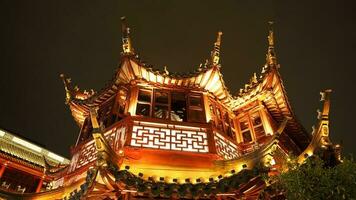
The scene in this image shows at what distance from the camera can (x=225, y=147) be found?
902 cm

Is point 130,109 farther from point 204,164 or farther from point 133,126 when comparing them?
point 204,164

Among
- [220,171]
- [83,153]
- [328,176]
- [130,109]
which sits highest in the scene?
[130,109]

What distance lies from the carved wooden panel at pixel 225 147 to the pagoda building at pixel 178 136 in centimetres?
3

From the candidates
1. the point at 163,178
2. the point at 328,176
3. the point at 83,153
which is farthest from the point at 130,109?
the point at 328,176

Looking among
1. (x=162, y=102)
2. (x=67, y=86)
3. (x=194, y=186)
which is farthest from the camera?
(x=67, y=86)

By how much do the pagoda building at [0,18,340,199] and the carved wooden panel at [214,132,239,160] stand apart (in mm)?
27

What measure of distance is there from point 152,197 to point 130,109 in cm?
255

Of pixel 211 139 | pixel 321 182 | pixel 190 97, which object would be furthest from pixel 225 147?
pixel 321 182

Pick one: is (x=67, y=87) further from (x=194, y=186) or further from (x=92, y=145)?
(x=194, y=186)

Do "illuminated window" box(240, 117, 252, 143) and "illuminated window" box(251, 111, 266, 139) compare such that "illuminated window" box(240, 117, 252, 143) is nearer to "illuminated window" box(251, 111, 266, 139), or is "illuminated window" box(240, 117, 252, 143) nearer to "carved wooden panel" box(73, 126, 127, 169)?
"illuminated window" box(251, 111, 266, 139)

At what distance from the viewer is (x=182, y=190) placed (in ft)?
23.4

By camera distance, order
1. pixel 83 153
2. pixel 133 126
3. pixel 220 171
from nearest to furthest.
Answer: pixel 220 171, pixel 133 126, pixel 83 153

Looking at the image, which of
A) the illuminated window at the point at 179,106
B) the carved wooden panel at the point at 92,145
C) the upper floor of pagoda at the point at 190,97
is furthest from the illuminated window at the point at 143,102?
the carved wooden panel at the point at 92,145

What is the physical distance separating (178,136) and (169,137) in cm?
23
